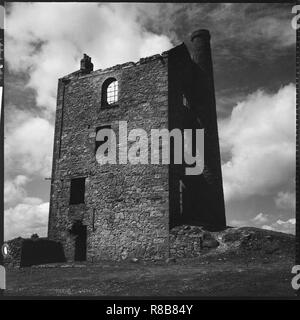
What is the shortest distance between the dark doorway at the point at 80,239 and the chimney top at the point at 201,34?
11.9 m

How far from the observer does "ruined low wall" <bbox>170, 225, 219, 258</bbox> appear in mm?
11914

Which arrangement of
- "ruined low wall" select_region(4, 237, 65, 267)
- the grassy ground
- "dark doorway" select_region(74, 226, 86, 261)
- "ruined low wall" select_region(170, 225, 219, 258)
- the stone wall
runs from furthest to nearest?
"dark doorway" select_region(74, 226, 86, 261)
the stone wall
"ruined low wall" select_region(4, 237, 65, 267)
"ruined low wall" select_region(170, 225, 219, 258)
the grassy ground

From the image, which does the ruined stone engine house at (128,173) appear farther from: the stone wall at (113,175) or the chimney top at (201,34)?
the chimney top at (201,34)

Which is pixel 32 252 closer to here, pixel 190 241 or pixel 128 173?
pixel 128 173

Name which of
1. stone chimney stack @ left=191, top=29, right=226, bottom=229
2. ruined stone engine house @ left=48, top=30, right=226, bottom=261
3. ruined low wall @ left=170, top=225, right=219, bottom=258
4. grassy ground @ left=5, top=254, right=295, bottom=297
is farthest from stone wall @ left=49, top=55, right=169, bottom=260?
stone chimney stack @ left=191, top=29, right=226, bottom=229

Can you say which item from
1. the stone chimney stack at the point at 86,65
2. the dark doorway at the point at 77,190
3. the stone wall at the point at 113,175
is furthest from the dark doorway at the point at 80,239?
the stone chimney stack at the point at 86,65

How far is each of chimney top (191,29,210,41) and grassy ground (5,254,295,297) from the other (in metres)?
13.2

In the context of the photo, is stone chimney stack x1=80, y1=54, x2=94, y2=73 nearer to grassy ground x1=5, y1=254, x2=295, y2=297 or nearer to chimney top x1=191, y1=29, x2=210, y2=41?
chimney top x1=191, y1=29, x2=210, y2=41

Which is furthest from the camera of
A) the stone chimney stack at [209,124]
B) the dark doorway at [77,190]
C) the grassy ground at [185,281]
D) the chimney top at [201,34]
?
the chimney top at [201,34]

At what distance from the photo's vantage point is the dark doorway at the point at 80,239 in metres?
15.1

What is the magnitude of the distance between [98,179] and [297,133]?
11.6 metres

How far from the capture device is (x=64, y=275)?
10.3 meters
